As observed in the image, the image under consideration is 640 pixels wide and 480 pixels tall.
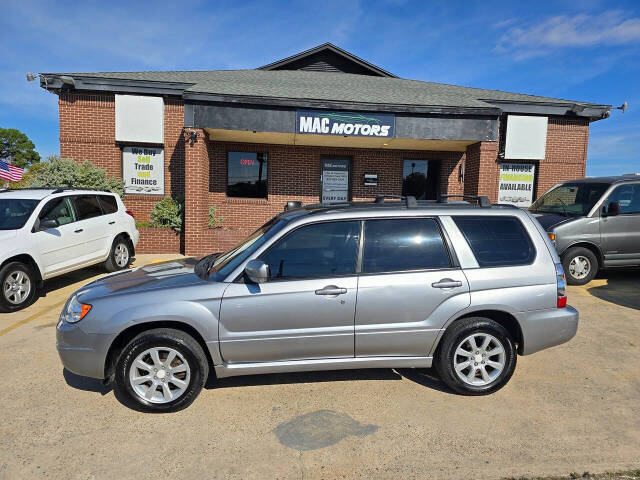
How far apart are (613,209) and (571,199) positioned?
0.83 m

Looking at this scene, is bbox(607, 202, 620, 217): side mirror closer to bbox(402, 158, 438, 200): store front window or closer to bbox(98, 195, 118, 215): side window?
bbox(402, 158, 438, 200): store front window

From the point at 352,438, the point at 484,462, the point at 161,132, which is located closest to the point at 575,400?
the point at 484,462

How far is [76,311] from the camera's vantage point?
3523 mm

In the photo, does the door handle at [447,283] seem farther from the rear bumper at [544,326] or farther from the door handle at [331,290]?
the door handle at [331,290]

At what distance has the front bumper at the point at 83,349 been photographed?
3.38 meters

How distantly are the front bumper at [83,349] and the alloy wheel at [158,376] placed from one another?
280 mm

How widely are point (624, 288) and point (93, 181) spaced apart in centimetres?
1249

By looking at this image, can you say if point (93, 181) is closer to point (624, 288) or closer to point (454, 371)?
point (454, 371)

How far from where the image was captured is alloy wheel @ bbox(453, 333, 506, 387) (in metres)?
3.72

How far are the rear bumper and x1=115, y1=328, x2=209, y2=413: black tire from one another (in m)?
2.81

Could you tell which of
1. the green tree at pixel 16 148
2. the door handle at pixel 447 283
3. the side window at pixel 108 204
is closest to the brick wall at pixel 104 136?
the side window at pixel 108 204

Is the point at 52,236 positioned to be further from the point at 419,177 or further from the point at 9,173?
the point at 9,173

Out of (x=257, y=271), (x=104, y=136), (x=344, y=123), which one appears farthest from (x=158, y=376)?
(x=104, y=136)

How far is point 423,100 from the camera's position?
11.2 meters
